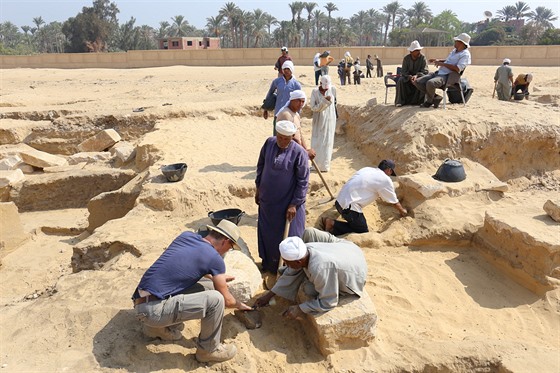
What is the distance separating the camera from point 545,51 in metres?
23.5

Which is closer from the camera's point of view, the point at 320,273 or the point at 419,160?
the point at 320,273

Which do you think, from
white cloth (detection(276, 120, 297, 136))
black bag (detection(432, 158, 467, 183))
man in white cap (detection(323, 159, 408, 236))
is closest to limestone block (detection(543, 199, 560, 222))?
black bag (detection(432, 158, 467, 183))

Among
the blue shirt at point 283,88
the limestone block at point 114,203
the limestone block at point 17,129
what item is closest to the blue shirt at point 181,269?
the blue shirt at point 283,88

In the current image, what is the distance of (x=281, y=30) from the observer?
48500 mm

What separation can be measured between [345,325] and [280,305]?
0.73 meters

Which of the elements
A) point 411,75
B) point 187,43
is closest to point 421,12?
point 187,43

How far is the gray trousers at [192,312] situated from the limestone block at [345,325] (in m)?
0.79

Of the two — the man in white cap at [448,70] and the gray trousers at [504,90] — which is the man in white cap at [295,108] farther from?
the gray trousers at [504,90]

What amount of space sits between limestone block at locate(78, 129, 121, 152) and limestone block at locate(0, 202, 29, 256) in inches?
151

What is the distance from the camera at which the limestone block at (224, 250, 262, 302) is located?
12.8ft

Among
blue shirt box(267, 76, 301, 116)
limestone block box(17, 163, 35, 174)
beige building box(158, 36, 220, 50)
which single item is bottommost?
limestone block box(17, 163, 35, 174)

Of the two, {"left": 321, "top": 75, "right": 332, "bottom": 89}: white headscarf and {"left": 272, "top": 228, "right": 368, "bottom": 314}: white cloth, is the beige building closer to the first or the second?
{"left": 321, "top": 75, "right": 332, "bottom": 89}: white headscarf

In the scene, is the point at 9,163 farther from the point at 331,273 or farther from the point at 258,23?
the point at 258,23

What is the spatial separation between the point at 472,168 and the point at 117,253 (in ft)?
16.7
